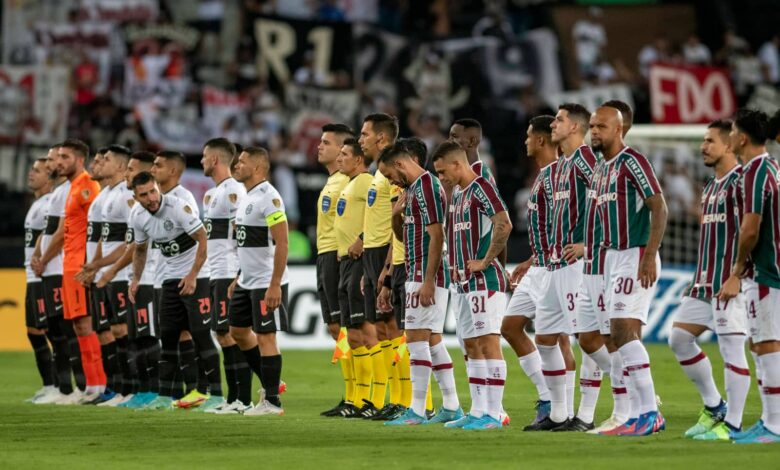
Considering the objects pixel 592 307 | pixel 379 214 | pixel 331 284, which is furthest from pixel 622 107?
pixel 331 284

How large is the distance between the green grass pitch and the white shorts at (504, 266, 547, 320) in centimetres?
93

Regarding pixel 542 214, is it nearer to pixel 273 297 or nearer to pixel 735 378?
pixel 735 378

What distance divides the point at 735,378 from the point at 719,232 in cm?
105

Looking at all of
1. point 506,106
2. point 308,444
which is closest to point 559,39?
point 506,106

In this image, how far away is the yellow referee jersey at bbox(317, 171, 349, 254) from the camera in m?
13.0

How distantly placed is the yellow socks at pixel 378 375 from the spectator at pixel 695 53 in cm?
1888

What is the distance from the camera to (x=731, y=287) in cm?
961

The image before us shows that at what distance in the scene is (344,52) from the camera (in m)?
28.5

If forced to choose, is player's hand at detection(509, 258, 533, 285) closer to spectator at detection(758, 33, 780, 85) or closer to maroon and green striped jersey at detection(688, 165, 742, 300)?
maroon and green striped jersey at detection(688, 165, 742, 300)

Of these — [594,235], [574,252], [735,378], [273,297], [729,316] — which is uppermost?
[594,235]

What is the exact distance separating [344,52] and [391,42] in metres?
1.15

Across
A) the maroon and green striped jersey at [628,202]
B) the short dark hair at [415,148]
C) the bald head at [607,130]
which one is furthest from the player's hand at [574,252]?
the short dark hair at [415,148]

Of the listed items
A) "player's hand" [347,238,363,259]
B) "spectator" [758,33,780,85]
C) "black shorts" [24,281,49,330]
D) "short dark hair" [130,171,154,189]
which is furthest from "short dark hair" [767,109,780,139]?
"spectator" [758,33,780,85]

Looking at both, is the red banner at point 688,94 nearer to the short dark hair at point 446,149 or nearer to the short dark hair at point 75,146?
the short dark hair at point 75,146
